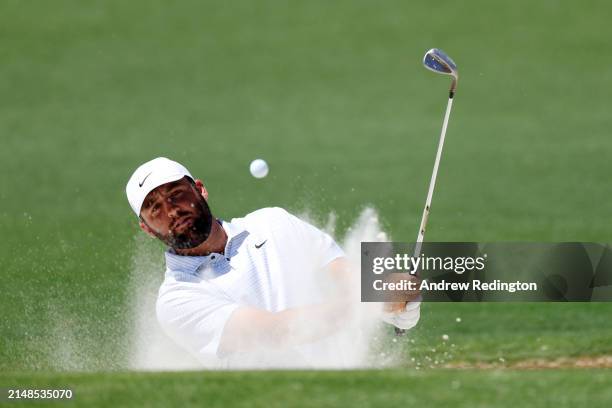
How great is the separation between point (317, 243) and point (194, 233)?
2.52 feet

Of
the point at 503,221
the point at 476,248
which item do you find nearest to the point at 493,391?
the point at 476,248

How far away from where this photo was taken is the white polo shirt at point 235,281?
6727 mm

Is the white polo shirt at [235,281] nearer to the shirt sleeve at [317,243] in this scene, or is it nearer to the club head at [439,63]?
the shirt sleeve at [317,243]

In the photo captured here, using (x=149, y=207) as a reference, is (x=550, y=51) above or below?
below

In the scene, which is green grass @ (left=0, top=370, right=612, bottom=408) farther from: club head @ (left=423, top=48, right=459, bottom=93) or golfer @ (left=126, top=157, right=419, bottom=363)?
club head @ (left=423, top=48, right=459, bottom=93)

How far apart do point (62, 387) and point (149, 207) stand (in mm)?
1529

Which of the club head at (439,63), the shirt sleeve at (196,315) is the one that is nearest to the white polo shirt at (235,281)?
Answer: the shirt sleeve at (196,315)

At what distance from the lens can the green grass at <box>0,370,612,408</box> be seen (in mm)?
5438

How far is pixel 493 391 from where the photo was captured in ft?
18.1

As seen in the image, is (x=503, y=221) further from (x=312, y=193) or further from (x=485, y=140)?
(x=485, y=140)

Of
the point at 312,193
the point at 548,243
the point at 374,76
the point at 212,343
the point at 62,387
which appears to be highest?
the point at 62,387

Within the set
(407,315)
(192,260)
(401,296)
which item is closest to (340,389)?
(401,296)

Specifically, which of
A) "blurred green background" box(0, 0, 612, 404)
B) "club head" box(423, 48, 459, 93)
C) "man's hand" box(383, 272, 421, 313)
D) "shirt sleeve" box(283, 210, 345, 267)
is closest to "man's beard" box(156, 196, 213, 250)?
"shirt sleeve" box(283, 210, 345, 267)

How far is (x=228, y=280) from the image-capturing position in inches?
270
